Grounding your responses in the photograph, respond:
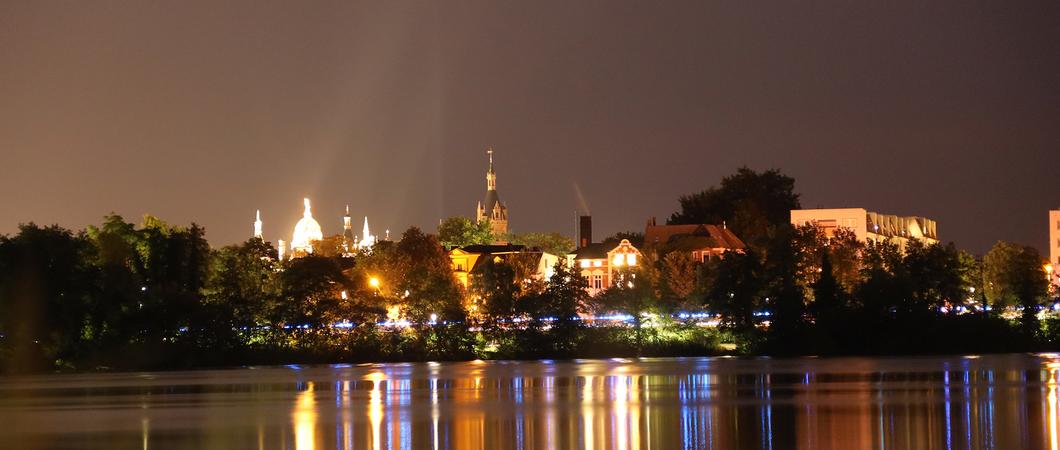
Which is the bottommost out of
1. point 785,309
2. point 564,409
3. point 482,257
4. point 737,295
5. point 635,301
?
point 564,409

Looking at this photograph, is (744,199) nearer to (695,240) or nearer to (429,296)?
(695,240)

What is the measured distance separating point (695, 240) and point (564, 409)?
113 metres

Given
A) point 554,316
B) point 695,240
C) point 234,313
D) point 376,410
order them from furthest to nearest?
1. point 695,240
2. point 554,316
3. point 234,313
4. point 376,410

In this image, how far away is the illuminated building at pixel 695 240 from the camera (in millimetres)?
159625

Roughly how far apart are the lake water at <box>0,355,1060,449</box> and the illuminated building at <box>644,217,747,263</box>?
3114 inches

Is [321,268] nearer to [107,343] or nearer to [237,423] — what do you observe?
[107,343]

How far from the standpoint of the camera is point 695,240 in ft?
536

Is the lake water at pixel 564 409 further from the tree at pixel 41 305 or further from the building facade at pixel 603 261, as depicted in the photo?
the building facade at pixel 603 261

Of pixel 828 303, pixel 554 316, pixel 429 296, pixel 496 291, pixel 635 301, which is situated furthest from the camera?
pixel 635 301

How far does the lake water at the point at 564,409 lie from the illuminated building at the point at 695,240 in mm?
79089

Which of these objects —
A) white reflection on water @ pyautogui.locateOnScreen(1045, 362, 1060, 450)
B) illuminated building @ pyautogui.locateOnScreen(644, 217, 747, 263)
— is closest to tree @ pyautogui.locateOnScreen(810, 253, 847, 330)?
white reflection on water @ pyautogui.locateOnScreen(1045, 362, 1060, 450)

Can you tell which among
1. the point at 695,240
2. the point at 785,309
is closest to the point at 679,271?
the point at 695,240

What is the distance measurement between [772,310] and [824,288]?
12.0ft

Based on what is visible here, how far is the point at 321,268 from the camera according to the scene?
347 feet
